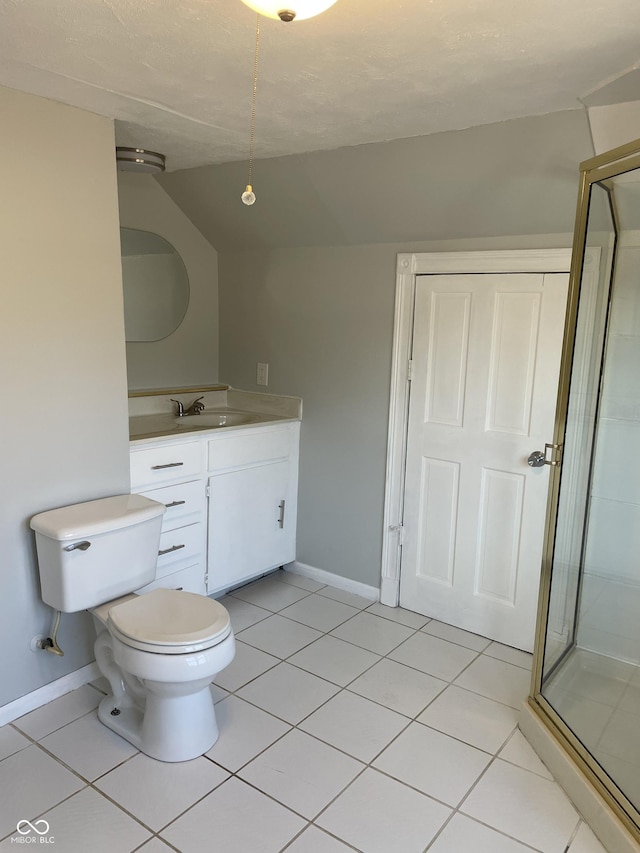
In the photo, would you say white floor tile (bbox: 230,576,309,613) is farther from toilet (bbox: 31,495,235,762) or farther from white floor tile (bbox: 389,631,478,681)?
toilet (bbox: 31,495,235,762)

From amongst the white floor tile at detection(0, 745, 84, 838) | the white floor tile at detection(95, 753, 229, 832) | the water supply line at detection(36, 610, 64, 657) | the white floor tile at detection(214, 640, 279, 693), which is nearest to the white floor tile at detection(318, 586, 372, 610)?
the white floor tile at detection(214, 640, 279, 693)

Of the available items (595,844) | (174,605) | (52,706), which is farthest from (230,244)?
(595,844)

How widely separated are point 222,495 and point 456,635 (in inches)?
49.7

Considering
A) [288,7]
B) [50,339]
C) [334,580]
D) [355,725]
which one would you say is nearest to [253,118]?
[50,339]

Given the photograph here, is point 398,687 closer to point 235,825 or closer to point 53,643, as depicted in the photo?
point 235,825

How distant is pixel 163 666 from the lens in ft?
6.25

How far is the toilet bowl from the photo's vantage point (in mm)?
1919

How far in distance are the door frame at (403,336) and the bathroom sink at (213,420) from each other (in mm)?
733

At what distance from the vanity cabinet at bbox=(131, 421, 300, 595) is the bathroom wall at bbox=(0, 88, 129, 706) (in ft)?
1.12

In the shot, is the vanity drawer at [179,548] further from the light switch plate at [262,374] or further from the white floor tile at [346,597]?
the light switch plate at [262,374]

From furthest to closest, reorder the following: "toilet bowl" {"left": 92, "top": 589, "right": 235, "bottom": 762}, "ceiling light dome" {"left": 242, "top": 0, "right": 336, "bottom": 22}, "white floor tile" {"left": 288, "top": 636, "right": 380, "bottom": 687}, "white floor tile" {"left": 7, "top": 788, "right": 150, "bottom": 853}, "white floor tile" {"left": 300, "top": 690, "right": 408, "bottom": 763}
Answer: "white floor tile" {"left": 288, "top": 636, "right": 380, "bottom": 687} → "white floor tile" {"left": 300, "top": 690, "right": 408, "bottom": 763} → "toilet bowl" {"left": 92, "top": 589, "right": 235, "bottom": 762} → "white floor tile" {"left": 7, "top": 788, "right": 150, "bottom": 853} → "ceiling light dome" {"left": 242, "top": 0, "right": 336, "bottom": 22}

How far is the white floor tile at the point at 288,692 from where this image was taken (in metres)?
2.31

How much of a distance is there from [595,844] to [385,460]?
1716 mm

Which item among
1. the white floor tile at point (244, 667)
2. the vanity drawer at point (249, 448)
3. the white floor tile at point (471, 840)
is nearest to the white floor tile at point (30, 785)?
the white floor tile at point (244, 667)
